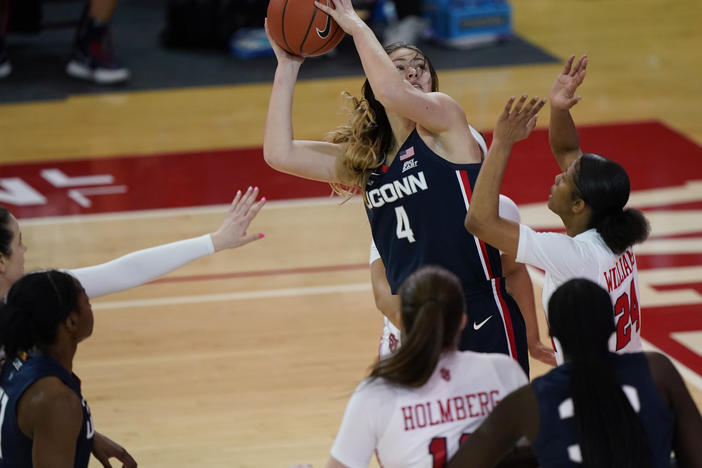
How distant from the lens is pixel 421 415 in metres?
2.73

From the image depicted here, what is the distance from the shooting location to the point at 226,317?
602 cm

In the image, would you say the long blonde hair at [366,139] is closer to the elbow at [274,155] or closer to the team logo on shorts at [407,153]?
the team logo on shorts at [407,153]

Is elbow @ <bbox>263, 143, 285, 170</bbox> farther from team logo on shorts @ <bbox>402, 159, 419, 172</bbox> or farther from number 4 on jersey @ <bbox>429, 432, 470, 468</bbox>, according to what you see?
number 4 on jersey @ <bbox>429, 432, 470, 468</bbox>

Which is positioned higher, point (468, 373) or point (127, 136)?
point (468, 373)

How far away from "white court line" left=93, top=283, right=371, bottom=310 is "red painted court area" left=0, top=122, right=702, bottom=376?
137cm

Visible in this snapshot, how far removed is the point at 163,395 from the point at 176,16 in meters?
6.79

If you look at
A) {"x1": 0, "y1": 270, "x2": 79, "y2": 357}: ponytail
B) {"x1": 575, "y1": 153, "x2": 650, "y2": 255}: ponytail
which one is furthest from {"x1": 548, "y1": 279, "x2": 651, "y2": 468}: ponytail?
{"x1": 0, "y1": 270, "x2": 79, "y2": 357}: ponytail

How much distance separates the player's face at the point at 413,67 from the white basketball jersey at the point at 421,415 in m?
1.19

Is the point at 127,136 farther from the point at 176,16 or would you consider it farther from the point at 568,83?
the point at 568,83

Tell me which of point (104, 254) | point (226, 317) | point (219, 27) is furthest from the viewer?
point (219, 27)

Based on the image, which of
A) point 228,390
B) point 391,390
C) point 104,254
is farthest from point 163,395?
point 391,390

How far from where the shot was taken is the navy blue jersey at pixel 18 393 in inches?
118

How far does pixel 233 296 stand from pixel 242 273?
34 cm

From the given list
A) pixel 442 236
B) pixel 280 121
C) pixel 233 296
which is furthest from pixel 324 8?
pixel 233 296
